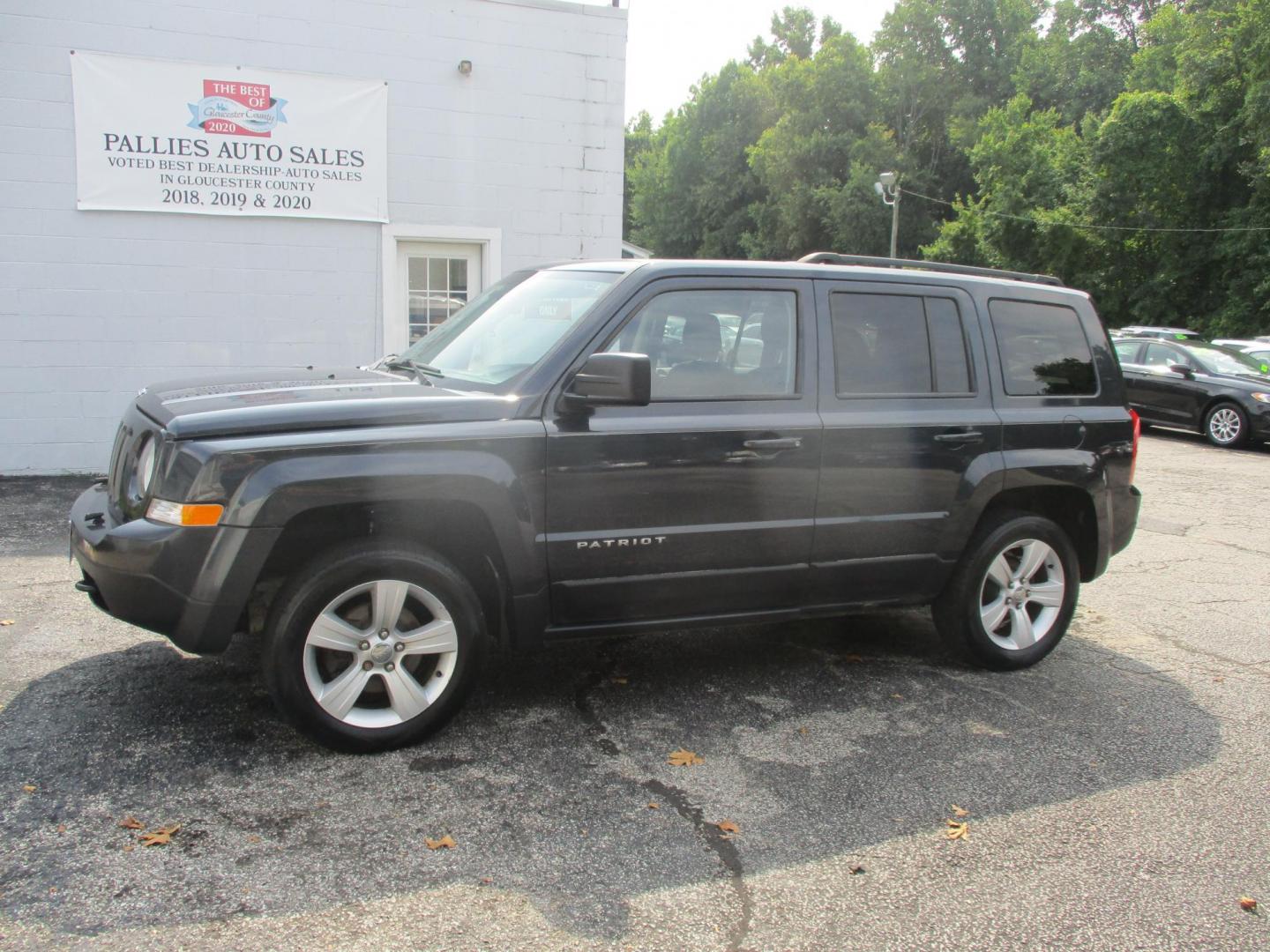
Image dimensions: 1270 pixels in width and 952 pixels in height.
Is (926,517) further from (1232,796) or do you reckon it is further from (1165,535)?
(1165,535)

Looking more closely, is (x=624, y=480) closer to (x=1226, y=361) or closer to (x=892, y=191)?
(x=1226, y=361)

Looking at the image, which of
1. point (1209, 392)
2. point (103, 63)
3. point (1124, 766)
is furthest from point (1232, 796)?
point (1209, 392)

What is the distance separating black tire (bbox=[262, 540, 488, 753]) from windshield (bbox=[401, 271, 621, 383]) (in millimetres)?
876

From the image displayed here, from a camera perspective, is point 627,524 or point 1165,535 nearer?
point 627,524

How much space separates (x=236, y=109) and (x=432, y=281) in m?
2.24

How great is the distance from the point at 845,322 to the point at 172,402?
2776 mm

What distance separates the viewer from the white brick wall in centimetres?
904

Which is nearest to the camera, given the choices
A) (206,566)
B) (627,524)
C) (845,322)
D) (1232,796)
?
(206,566)

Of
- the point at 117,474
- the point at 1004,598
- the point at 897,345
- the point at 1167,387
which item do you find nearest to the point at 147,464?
the point at 117,474

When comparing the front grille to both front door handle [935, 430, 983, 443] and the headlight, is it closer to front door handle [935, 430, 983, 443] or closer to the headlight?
the headlight

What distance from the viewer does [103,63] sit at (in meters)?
9.05

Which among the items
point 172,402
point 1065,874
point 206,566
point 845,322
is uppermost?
point 845,322

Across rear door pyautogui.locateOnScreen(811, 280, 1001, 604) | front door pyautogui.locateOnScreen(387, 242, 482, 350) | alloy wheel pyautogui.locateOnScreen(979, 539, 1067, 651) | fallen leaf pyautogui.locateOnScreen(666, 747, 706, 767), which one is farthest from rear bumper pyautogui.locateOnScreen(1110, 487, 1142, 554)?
front door pyautogui.locateOnScreen(387, 242, 482, 350)

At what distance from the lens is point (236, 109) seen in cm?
944
